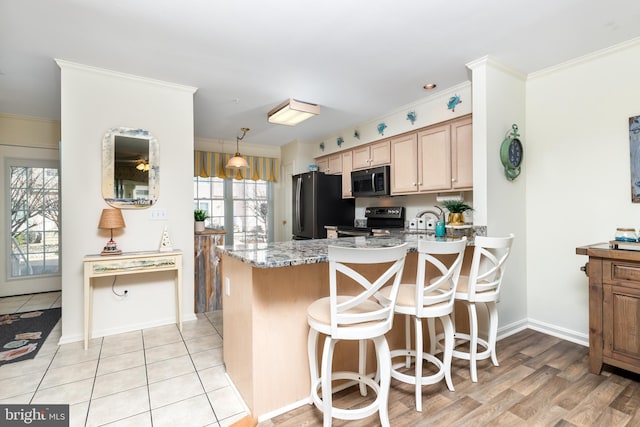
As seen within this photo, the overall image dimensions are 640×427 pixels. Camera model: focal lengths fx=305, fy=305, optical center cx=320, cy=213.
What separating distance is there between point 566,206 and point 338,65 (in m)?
2.46

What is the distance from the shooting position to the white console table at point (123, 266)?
2.65 m

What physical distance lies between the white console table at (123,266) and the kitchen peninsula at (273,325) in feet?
4.39

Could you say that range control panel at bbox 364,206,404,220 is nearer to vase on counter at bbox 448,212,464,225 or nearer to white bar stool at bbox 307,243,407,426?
vase on counter at bbox 448,212,464,225

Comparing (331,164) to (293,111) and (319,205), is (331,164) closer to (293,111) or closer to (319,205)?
(319,205)

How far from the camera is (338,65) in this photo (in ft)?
9.30

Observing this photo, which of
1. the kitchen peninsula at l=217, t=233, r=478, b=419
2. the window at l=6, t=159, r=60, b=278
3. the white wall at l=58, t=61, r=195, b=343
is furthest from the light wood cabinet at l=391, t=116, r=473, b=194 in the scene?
the window at l=6, t=159, r=60, b=278

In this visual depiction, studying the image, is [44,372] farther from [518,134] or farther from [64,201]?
[518,134]

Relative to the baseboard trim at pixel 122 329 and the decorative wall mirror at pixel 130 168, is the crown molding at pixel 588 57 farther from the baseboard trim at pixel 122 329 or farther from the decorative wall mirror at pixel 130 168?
the baseboard trim at pixel 122 329

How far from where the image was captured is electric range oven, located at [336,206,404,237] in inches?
170

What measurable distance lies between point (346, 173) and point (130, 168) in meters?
3.03

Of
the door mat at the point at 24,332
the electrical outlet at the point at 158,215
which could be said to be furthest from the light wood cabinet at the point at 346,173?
the door mat at the point at 24,332

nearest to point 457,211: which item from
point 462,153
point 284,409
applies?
point 462,153

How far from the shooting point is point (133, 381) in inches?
83.2

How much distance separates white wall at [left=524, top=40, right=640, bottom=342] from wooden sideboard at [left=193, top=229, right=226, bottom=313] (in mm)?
3436
